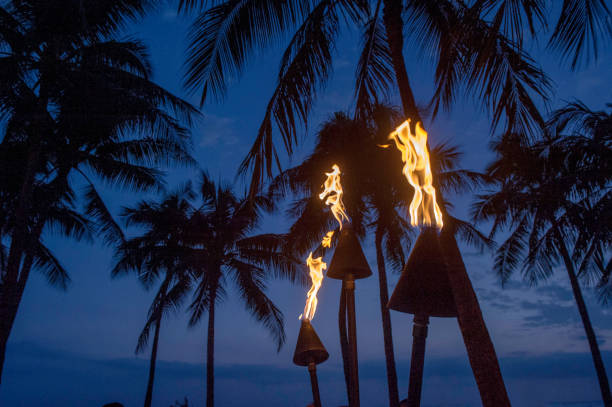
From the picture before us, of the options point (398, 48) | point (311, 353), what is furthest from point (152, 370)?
point (398, 48)

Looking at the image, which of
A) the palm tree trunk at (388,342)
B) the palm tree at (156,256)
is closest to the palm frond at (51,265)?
the palm tree at (156,256)

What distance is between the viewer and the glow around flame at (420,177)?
2.88m

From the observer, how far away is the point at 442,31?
539 centimetres

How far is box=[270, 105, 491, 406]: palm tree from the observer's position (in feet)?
42.4

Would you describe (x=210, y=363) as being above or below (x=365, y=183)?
below

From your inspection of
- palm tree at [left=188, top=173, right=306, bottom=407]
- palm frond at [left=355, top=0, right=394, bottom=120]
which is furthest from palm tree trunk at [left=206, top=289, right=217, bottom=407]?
palm frond at [left=355, top=0, right=394, bottom=120]

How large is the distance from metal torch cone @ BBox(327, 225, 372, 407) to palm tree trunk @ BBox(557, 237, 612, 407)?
12.3m

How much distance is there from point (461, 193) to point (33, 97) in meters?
11.8

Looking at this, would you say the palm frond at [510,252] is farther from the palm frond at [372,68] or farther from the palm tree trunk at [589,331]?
the palm frond at [372,68]

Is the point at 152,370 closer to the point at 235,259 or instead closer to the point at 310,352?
the point at 235,259

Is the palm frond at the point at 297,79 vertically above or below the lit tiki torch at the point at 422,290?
above

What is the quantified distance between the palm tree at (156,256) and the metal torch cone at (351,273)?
12759 mm

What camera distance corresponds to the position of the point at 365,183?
13117mm

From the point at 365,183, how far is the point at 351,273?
997 centimetres
